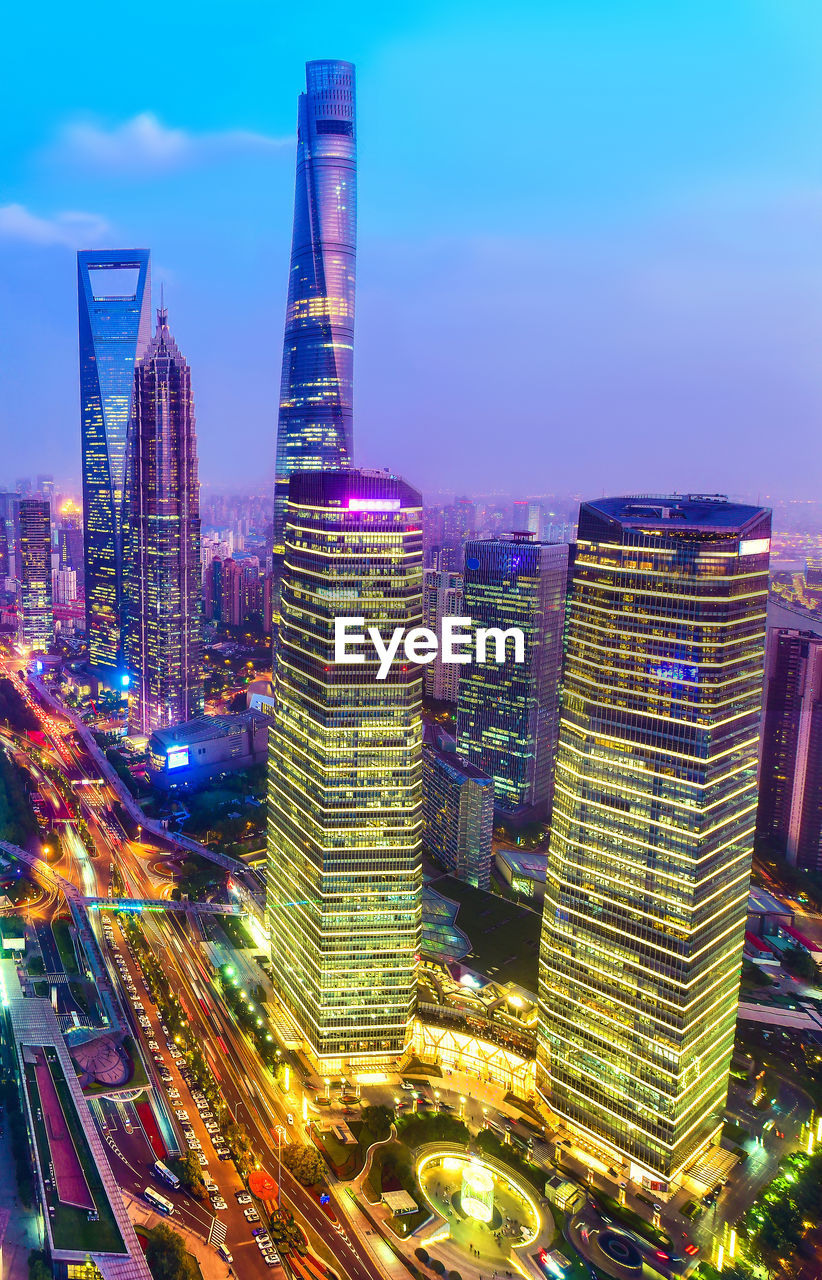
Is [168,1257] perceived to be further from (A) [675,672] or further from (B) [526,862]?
(B) [526,862]

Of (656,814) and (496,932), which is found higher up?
(656,814)

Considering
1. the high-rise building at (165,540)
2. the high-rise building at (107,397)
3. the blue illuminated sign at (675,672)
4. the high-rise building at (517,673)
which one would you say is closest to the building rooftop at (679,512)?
the blue illuminated sign at (675,672)

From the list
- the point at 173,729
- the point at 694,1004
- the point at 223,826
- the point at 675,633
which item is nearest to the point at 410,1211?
the point at 694,1004

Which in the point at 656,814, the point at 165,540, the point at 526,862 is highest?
the point at 165,540

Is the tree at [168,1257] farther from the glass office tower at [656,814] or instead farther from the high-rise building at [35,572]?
the high-rise building at [35,572]

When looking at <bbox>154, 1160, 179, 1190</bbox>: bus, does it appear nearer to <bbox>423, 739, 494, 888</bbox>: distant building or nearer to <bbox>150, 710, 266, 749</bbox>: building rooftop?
<bbox>423, 739, 494, 888</bbox>: distant building

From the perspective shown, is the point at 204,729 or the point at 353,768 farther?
the point at 204,729

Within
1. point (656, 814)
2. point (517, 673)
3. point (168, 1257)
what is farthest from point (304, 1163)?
point (517, 673)

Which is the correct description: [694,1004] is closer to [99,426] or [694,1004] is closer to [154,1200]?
[154,1200]

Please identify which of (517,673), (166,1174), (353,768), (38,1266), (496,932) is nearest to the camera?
(38,1266)
